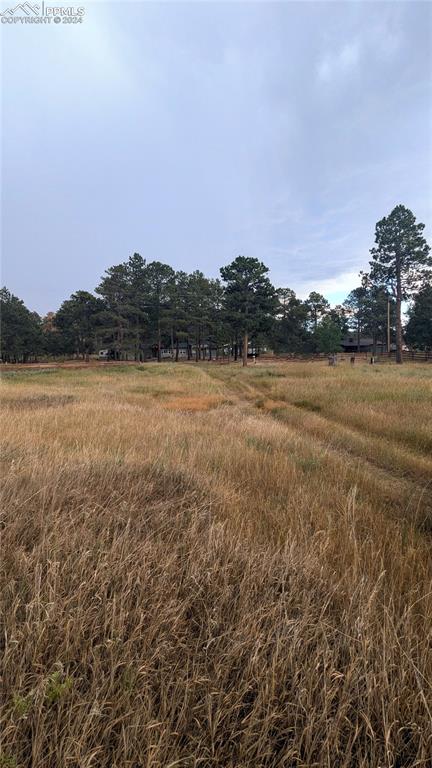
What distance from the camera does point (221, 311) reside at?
53.4 m

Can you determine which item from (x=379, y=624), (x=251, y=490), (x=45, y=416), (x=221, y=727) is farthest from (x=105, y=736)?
(x=45, y=416)

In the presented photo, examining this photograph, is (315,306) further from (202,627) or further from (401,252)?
(202,627)

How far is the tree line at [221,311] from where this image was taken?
41875 millimetres

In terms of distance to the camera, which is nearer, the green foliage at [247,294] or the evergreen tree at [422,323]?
the green foliage at [247,294]

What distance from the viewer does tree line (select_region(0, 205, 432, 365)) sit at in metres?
41.9

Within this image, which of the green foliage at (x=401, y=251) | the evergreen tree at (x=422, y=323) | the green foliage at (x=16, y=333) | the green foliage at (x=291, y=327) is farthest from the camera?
the green foliage at (x=291, y=327)

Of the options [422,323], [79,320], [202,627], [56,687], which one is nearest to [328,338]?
[422,323]

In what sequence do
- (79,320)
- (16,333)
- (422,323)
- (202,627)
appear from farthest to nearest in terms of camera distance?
(79,320)
(16,333)
(422,323)
(202,627)

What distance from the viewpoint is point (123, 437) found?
7.04m

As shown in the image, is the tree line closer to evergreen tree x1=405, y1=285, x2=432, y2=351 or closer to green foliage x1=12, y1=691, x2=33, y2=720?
evergreen tree x1=405, y1=285, x2=432, y2=351

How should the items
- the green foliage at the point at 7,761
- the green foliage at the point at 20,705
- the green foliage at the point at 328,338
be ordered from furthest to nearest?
the green foliage at the point at 328,338
the green foliage at the point at 20,705
the green foliage at the point at 7,761

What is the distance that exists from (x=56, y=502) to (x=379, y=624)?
287cm

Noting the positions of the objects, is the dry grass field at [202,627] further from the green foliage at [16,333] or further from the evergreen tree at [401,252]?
the green foliage at [16,333]

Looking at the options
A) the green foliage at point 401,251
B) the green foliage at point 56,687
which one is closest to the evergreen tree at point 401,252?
the green foliage at point 401,251
